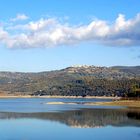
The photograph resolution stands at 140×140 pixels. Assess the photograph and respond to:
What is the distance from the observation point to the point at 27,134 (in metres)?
56.1

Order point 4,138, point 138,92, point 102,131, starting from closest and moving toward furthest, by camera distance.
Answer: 1. point 4,138
2. point 102,131
3. point 138,92

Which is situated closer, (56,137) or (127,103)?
(56,137)

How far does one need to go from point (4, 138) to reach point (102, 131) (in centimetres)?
1616

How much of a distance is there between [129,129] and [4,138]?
68.0 feet

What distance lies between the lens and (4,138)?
50375 mm

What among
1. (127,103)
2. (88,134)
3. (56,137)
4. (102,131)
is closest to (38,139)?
(56,137)

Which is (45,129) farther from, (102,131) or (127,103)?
(127,103)

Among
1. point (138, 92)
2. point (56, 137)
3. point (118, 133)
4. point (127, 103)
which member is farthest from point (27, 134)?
point (138, 92)

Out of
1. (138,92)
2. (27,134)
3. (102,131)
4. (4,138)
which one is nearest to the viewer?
(4,138)

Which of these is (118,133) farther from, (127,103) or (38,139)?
(127,103)

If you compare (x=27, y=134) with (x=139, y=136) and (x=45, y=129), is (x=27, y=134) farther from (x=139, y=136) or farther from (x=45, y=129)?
(x=139, y=136)

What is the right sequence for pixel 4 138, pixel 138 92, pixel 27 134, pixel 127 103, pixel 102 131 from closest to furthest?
pixel 4 138, pixel 27 134, pixel 102 131, pixel 127 103, pixel 138 92

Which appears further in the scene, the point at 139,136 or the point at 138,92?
the point at 138,92

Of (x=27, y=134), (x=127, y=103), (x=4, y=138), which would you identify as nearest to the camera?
(x=4, y=138)
